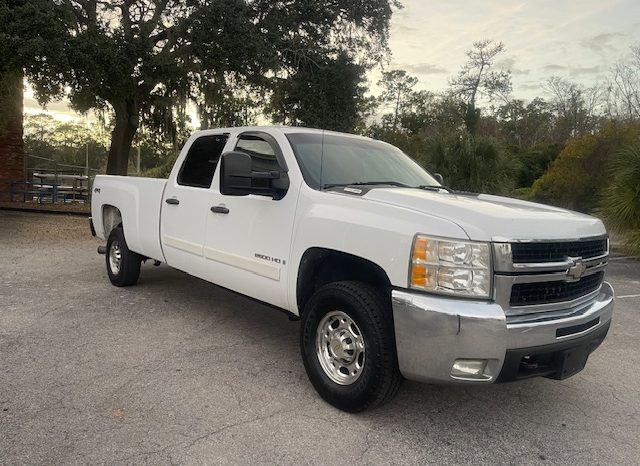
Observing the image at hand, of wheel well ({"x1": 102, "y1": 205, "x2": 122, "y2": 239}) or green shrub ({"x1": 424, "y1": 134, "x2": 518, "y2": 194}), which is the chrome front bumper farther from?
green shrub ({"x1": 424, "y1": 134, "x2": 518, "y2": 194})

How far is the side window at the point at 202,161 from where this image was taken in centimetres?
536

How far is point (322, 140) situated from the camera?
15.7 ft

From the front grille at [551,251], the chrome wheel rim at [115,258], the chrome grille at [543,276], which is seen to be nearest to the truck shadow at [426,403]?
the chrome grille at [543,276]

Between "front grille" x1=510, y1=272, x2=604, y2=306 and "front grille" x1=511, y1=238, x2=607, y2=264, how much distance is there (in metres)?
0.15

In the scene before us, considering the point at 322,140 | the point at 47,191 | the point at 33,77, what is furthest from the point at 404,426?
the point at 47,191

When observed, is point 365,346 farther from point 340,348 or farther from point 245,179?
point 245,179

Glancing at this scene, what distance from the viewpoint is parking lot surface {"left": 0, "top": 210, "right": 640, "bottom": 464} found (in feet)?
10.2

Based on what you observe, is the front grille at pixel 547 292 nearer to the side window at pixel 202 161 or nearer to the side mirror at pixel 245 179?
the side mirror at pixel 245 179

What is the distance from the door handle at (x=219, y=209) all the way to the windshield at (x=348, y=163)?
86 cm

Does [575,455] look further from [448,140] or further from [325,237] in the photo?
[448,140]

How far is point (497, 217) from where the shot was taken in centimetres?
319

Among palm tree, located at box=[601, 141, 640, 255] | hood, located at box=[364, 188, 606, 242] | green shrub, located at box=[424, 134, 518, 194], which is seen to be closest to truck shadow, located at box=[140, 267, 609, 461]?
hood, located at box=[364, 188, 606, 242]

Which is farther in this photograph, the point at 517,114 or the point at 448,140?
the point at 517,114

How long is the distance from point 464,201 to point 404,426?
1565 mm
